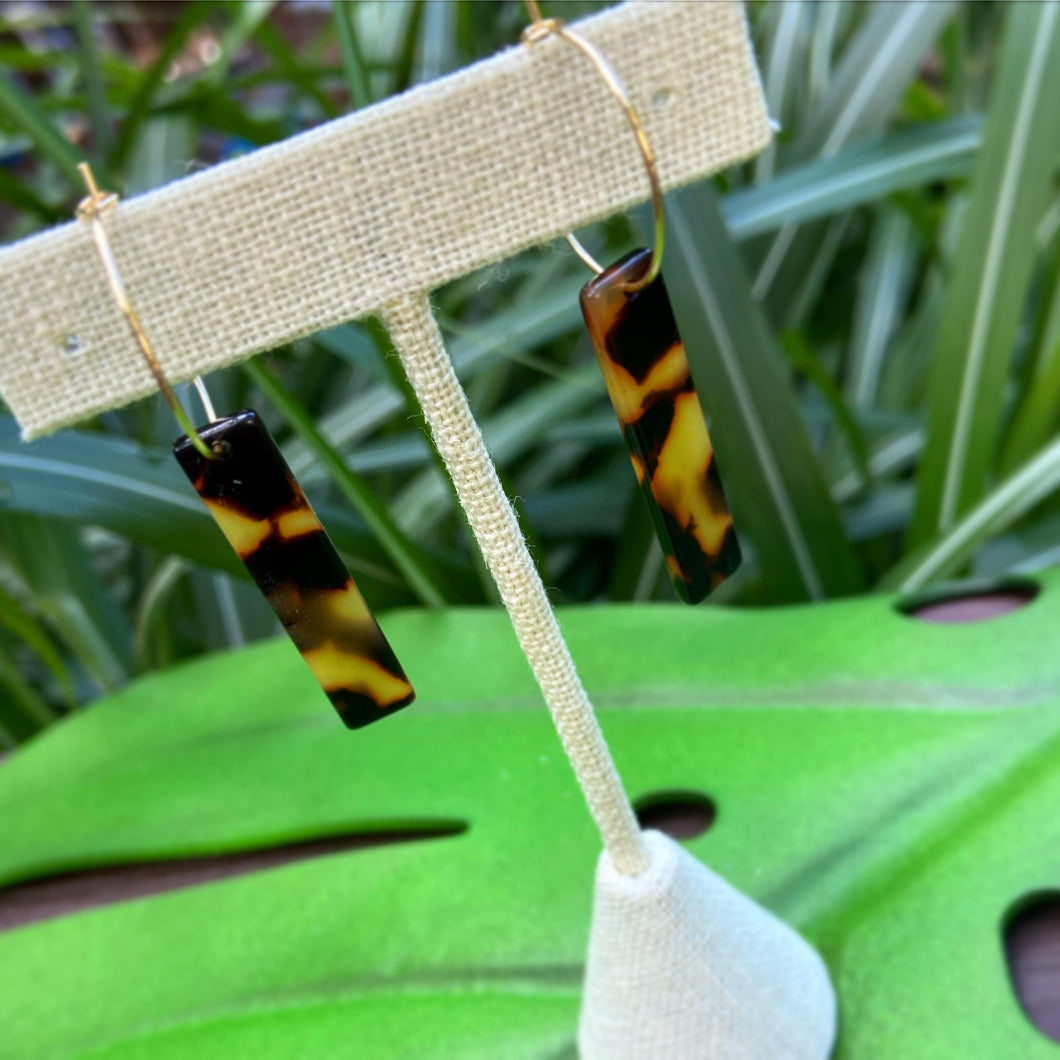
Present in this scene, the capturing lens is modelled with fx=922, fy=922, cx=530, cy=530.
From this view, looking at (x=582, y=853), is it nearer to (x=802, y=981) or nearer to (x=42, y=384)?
(x=802, y=981)

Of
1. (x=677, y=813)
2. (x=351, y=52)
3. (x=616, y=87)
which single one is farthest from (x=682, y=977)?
(x=351, y=52)

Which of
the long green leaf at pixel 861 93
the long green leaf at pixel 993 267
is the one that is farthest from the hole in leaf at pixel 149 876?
the long green leaf at pixel 861 93

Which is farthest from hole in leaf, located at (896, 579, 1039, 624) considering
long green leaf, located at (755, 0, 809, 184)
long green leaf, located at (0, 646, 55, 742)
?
long green leaf, located at (0, 646, 55, 742)

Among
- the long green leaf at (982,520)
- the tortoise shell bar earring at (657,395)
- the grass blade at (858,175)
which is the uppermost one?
the tortoise shell bar earring at (657,395)

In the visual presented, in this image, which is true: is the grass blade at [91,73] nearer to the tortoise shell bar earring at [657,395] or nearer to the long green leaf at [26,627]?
the long green leaf at [26,627]

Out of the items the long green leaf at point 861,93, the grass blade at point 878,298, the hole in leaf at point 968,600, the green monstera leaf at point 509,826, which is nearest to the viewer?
the green monstera leaf at point 509,826

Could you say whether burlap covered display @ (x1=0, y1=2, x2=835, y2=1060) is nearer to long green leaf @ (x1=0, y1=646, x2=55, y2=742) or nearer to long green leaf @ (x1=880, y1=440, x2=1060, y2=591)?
long green leaf @ (x1=880, y1=440, x2=1060, y2=591)

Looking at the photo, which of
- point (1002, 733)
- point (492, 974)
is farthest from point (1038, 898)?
point (492, 974)

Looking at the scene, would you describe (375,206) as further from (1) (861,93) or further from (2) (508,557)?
(1) (861,93)
